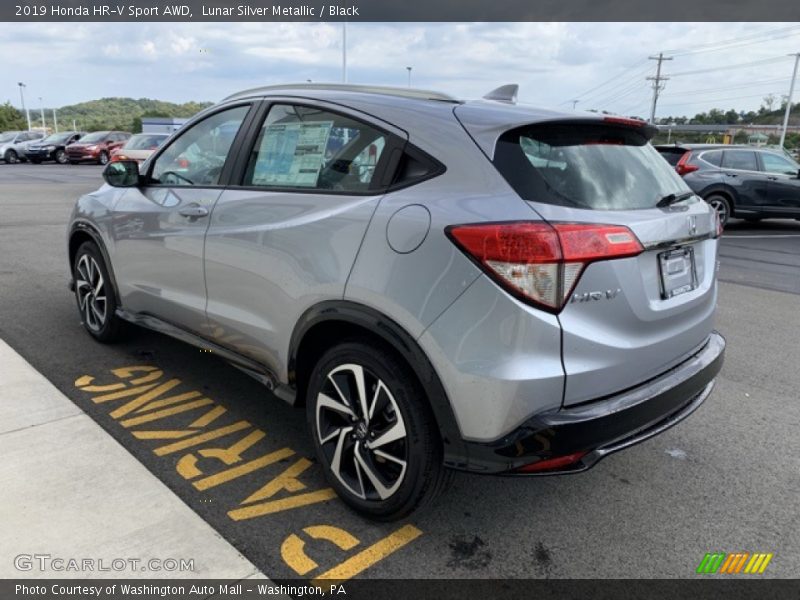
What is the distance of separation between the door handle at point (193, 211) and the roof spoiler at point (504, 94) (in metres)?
1.59

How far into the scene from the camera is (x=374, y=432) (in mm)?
2615

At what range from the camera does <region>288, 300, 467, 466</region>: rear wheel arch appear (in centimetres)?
231

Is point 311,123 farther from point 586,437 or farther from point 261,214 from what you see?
point 586,437

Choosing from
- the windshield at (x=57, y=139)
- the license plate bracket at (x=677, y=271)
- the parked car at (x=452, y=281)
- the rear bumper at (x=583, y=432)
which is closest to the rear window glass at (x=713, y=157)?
the parked car at (x=452, y=281)

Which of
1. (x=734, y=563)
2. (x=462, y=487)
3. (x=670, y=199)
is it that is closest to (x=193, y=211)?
(x=462, y=487)

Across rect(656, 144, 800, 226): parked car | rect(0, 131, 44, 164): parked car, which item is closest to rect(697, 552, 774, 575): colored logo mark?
rect(656, 144, 800, 226): parked car

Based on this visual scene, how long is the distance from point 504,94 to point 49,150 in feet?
110

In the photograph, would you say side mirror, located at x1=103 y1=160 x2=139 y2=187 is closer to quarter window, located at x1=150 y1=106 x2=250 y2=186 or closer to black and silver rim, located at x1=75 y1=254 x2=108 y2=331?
quarter window, located at x1=150 y1=106 x2=250 y2=186

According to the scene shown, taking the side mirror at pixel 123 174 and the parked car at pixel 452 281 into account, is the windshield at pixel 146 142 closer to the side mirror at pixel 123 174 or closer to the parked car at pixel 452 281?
the side mirror at pixel 123 174

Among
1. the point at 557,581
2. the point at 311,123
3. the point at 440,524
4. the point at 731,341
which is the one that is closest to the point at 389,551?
the point at 440,524

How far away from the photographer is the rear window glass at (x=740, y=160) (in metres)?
12.5

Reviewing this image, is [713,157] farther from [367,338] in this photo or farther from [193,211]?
[367,338]

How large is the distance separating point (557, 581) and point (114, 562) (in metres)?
1.69

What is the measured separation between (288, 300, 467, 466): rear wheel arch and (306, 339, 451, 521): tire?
0.07 metres
